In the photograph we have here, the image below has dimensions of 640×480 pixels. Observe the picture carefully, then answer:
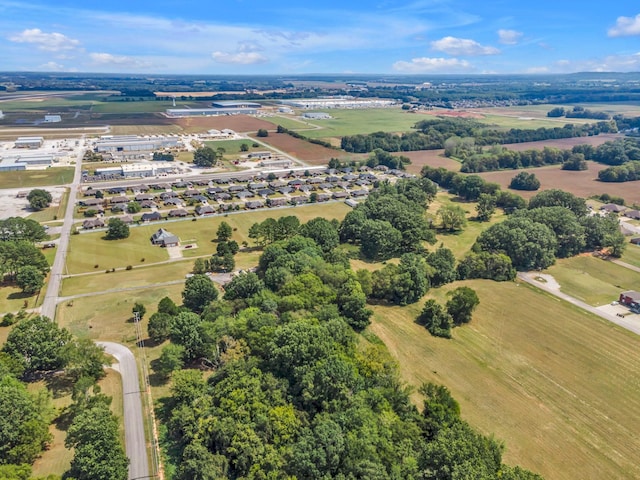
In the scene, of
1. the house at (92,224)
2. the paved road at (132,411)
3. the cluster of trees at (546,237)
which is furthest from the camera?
the house at (92,224)

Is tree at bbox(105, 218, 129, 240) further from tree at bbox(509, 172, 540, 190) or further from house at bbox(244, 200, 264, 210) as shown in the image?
tree at bbox(509, 172, 540, 190)

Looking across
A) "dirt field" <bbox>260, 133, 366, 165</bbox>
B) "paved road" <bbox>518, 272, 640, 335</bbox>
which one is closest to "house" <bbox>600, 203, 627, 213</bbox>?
"paved road" <bbox>518, 272, 640, 335</bbox>

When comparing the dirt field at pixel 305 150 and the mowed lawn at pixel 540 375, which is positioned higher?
the dirt field at pixel 305 150

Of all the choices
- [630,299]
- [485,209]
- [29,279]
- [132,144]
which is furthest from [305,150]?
[630,299]

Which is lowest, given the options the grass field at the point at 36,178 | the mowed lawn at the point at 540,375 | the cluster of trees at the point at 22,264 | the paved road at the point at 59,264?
the mowed lawn at the point at 540,375

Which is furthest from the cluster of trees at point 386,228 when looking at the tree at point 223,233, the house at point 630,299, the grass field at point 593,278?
the house at point 630,299

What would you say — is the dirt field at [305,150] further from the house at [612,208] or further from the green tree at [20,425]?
the green tree at [20,425]
